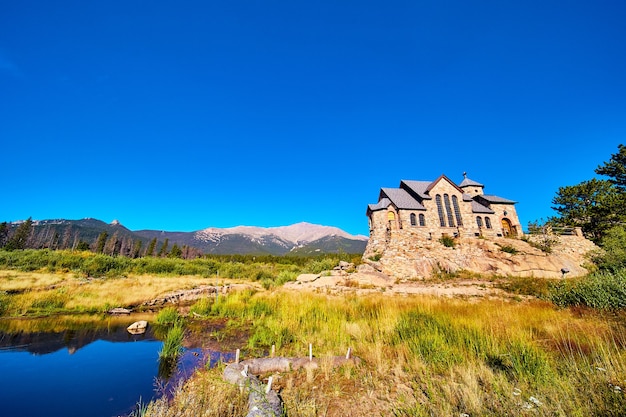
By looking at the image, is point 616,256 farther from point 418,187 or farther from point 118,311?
point 118,311

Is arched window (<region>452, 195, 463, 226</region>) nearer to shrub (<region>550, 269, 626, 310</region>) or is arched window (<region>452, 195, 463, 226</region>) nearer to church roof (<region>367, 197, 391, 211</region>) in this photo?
church roof (<region>367, 197, 391, 211</region>)

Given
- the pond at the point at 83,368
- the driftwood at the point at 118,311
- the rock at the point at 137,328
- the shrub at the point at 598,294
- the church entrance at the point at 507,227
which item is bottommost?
the pond at the point at 83,368

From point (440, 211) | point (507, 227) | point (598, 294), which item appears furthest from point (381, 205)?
point (598, 294)

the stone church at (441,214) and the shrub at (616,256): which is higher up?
the stone church at (441,214)

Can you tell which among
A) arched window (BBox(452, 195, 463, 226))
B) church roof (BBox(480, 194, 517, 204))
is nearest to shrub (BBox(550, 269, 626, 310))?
arched window (BBox(452, 195, 463, 226))

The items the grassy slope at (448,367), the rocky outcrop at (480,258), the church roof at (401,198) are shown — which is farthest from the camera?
the church roof at (401,198)

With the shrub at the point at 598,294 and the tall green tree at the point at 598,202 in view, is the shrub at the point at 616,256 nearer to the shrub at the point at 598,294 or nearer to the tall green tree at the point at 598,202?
the shrub at the point at 598,294

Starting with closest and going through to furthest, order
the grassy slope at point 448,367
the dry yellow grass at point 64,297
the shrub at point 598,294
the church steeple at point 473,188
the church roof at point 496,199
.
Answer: the grassy slope at point 448,367 < the shrub at point 598,294 < the dry yellow grass at point 64,297 < the church roof at point 496,199 < the church steeple at point 473,188

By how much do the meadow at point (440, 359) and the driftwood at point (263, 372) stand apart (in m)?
0.18

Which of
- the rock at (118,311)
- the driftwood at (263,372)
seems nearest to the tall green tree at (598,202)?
the driftwood at (263,372)

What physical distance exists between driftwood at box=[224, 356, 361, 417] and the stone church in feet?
75.2

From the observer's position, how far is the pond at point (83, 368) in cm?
481

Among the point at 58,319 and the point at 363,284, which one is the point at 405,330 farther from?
the point at 58,319

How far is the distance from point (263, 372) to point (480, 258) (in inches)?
901
